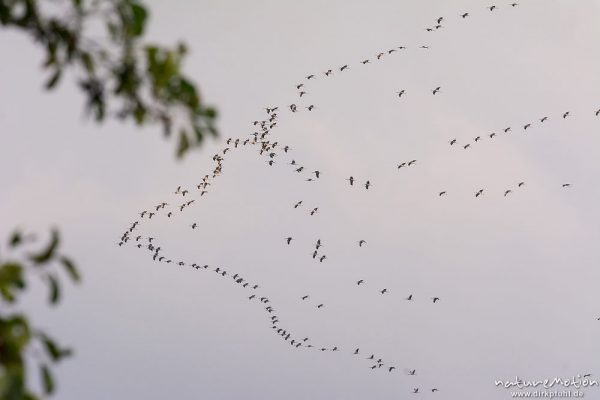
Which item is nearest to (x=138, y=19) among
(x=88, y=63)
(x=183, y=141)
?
(x=88, y=63)

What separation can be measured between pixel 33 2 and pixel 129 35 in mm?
824

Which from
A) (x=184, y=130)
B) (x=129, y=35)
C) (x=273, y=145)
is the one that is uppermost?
(x=273, y=145)

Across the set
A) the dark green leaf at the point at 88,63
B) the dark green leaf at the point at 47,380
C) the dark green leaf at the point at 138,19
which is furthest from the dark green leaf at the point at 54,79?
the dark green leaf at the point at 47,380

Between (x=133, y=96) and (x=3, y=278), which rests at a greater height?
(x=133, y=96)

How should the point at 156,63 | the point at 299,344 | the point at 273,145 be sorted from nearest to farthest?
the point at 156,63 → the point at 273,145 → the point at 299,344

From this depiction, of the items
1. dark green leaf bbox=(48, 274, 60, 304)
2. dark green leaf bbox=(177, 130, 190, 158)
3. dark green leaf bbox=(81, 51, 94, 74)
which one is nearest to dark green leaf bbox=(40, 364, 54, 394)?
dark green leaf bbox=(48, 274, 60, 304)

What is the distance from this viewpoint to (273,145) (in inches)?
2480

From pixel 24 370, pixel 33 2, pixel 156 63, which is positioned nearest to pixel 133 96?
pixel 156 63

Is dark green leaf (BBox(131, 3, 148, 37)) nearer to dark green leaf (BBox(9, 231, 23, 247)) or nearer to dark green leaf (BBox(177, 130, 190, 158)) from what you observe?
dark green leaf (BBox(177, 130, 190, 158))

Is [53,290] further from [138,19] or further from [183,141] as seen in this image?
[138,19]

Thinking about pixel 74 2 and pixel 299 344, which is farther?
pixel 299 344

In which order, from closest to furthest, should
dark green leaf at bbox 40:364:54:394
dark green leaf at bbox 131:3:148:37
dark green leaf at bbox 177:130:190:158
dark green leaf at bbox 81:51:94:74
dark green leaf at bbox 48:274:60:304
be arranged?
dark green leaf at bbox 40:364:54:394, dark green leaf at bbox 48:274:60:304, dark green leaf at bbox 131:3:148:37, dark green leaf at bbox 177:130:190:158, dark green leaf at bbox 81:51:94:74

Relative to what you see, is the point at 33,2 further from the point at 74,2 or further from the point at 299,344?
the point at 299,344

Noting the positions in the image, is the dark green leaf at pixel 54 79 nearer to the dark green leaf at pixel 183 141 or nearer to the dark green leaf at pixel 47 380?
the dark green leaf at pixel 183 141
